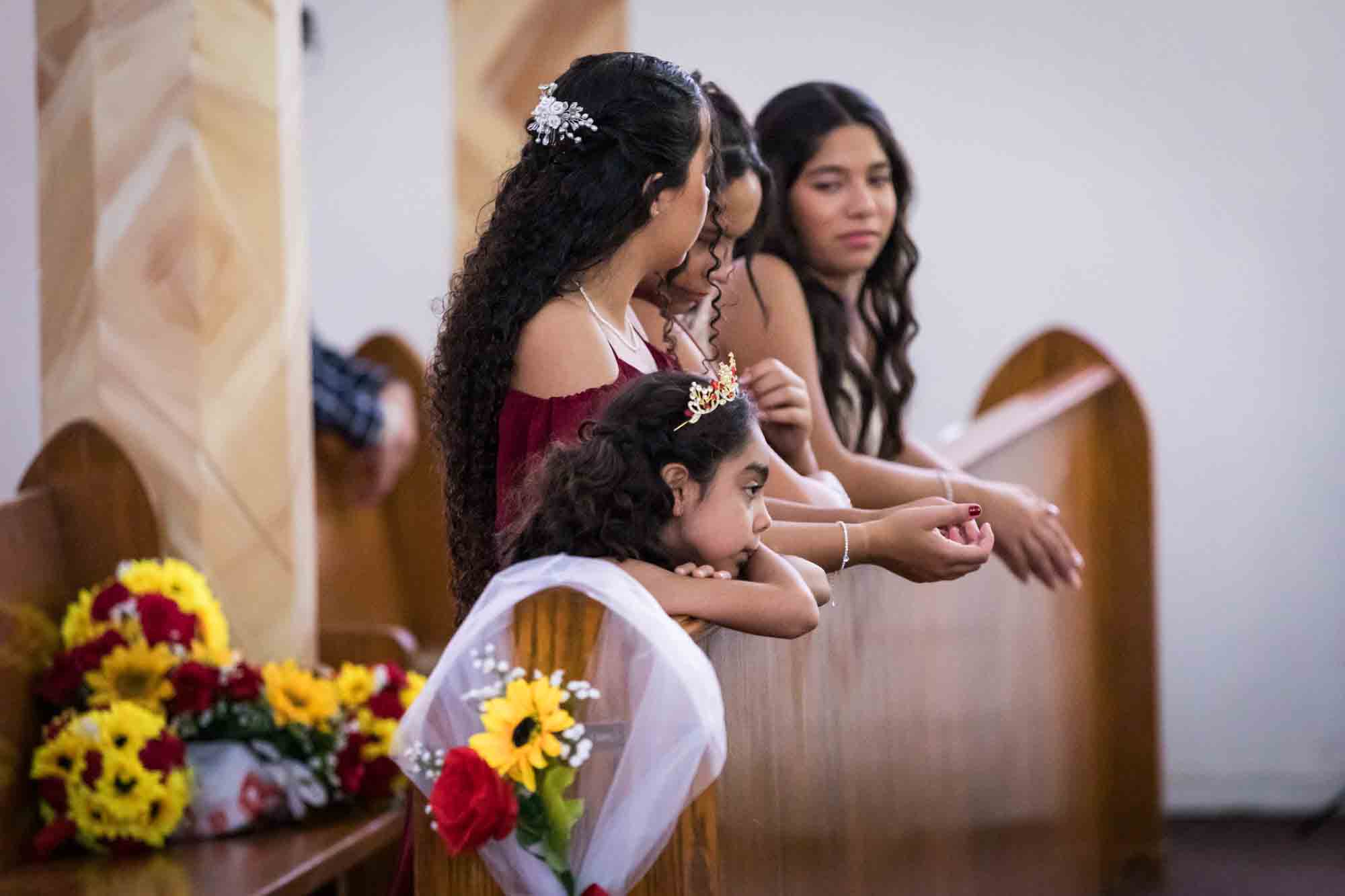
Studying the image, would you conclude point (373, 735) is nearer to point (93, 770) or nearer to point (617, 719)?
point (93, 770)

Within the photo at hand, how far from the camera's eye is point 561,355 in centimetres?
234

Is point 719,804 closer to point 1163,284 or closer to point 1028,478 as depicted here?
point 1028,478

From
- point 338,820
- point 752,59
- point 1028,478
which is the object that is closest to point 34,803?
point 338,820

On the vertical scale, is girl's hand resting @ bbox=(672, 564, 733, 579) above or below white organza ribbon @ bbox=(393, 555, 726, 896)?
above

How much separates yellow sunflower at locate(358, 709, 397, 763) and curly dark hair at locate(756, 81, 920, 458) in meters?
1.15

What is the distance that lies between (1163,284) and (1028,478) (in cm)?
255

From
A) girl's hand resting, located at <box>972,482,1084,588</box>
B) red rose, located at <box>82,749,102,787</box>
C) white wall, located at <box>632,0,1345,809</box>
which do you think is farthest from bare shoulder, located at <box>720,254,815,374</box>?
white wall, located at <box>632,0,1345,809</box>

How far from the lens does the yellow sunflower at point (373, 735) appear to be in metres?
3.99

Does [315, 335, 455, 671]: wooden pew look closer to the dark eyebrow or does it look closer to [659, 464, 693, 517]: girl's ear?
the dark eyebrow

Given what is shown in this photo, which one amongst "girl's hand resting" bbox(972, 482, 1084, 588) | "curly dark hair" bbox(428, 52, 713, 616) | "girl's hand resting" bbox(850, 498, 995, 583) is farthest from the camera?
"girl's hand resting" bbox(972, 482, 1084, 588)

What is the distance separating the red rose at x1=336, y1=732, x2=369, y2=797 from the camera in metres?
3.94

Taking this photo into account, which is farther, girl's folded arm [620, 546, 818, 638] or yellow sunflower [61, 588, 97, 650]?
yellow sunflower [61, 588, 97, 650]

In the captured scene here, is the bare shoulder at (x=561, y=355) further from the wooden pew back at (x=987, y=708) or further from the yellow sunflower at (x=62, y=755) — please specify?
the yellow sunflower at (x=62, y=755)

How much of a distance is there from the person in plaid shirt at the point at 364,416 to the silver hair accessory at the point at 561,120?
9.92ft
